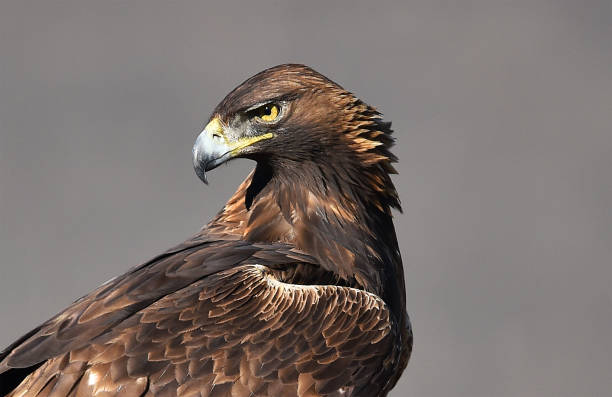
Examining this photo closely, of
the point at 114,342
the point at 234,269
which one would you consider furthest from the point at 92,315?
the point at 234,269

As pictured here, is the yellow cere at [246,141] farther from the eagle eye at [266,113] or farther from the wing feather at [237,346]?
the wing feather at [237,346]

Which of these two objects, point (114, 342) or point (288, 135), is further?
point (288, 135)

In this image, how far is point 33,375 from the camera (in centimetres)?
320

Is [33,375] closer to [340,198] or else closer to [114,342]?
[114,342]

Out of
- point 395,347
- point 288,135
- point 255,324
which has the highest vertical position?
point 288,135

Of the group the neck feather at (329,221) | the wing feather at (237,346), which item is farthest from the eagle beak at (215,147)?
the wing feather at (237,346)

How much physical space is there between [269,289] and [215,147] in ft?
1.43

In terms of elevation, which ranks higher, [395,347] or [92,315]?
[92,315]

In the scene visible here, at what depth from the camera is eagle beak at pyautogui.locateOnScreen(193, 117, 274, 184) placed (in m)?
3.48

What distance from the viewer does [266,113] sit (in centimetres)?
354

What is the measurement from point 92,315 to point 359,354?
2.24 ft

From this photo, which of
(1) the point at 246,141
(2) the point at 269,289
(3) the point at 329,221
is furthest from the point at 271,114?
(2) the point at 269,289

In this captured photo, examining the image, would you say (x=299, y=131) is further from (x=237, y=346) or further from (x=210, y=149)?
(x=237, y=346)

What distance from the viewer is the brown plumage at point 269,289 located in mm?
3186
